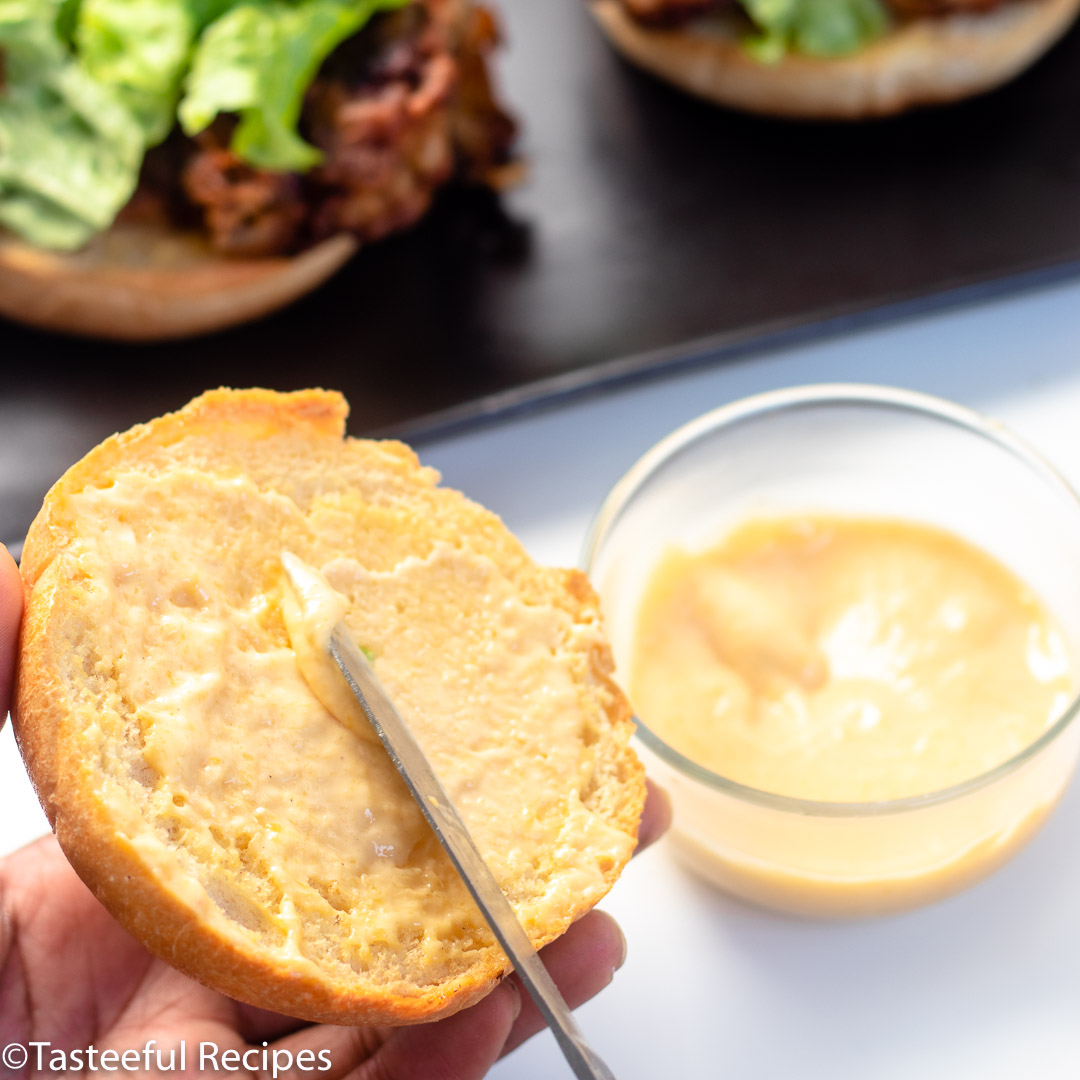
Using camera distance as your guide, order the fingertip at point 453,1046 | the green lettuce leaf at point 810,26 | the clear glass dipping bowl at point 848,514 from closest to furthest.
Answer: the fingertip at point 453,1046 < the clear glass dipping bowl at point 848,514 < the green lettuce leaf at point 810,26

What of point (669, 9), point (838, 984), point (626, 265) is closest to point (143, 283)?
point (626, 265)

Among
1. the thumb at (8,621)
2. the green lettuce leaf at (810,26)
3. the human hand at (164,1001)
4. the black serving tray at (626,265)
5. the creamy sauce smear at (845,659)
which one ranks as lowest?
the human hand at (164,1001)

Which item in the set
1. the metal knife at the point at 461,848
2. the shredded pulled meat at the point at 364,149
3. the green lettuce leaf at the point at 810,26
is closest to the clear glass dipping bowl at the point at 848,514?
the metal knife at the point at 461,848

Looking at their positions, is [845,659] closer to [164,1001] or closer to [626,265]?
[164,1001]

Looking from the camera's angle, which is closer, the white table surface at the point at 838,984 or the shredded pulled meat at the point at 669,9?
the white table surface at the point at 838,984

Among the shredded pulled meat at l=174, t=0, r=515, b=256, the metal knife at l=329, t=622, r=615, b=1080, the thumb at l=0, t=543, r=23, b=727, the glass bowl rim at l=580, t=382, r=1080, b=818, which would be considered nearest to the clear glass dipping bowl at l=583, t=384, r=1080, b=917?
the glass bowl rim at l=580, t=382, r=1080, b=818

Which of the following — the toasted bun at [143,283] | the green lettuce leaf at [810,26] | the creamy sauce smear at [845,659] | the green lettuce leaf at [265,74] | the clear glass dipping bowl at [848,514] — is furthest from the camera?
the green lettuce leaf at [810,26]

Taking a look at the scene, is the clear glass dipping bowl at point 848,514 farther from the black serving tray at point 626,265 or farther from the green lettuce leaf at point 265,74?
the green lettuce leaf at point 265,74

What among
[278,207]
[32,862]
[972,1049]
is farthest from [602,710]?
[278,207]
